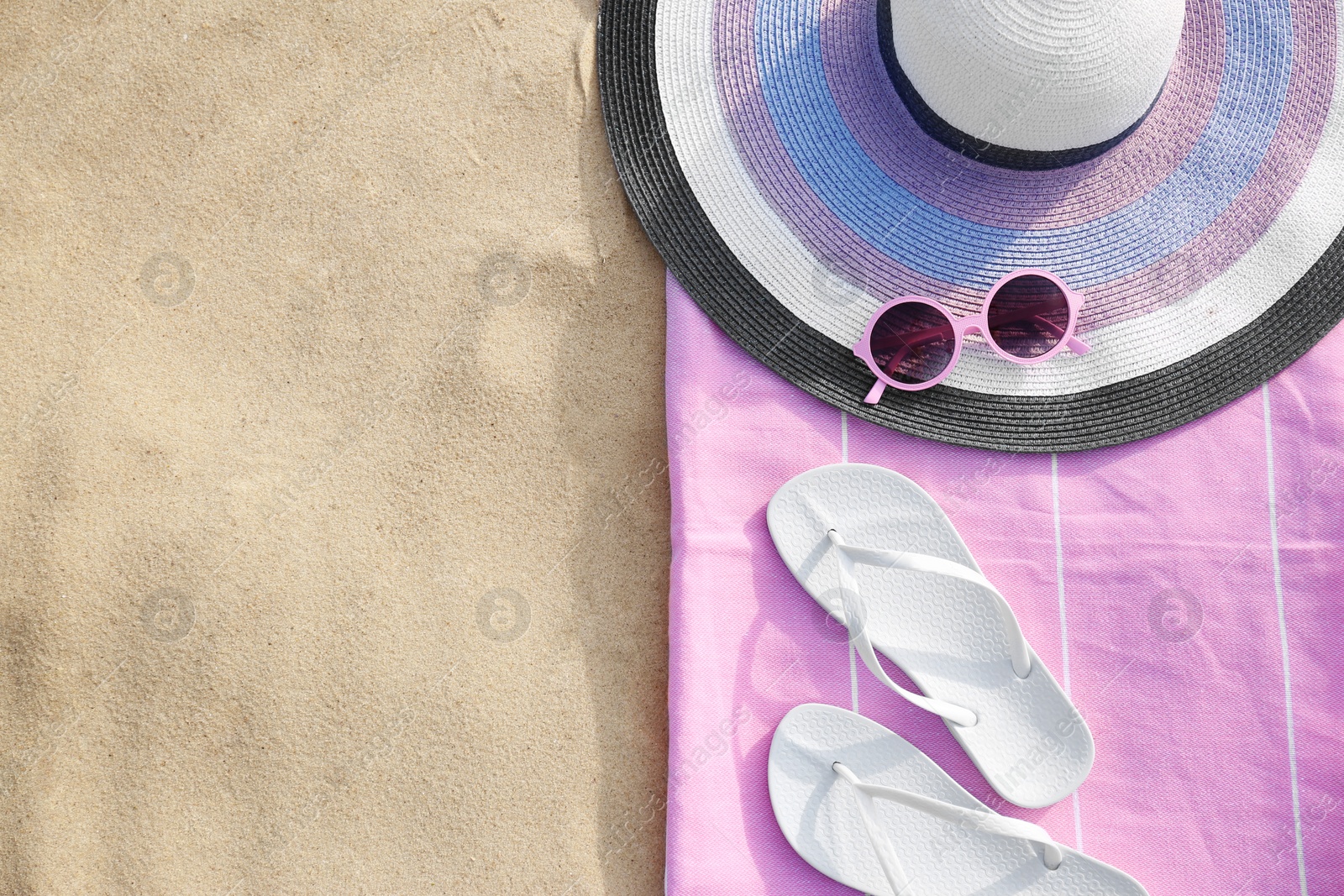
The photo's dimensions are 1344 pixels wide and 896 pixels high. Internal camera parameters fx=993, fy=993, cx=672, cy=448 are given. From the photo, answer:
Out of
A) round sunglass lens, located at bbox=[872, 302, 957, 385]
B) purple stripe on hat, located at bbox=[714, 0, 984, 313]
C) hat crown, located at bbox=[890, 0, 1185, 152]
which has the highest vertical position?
hat crown, located at bbox=[890, 0, 1185, 152]

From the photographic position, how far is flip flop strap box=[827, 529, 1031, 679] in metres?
1.11

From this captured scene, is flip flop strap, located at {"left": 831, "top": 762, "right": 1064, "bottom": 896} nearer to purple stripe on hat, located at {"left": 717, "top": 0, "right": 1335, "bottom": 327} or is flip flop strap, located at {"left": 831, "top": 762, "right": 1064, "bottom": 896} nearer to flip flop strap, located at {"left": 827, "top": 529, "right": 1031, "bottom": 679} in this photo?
flip flop strap, located at {"left": 827, "top": 529, "right": 1031, "bottom": 679}

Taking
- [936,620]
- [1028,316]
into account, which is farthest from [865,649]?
[1028,316]

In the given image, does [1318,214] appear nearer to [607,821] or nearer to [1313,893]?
[1313,893]

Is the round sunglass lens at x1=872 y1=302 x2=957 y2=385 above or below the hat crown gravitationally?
below

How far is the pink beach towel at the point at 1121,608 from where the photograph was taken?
1177 mm

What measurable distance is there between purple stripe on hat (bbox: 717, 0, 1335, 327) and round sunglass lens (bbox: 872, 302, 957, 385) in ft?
0.10

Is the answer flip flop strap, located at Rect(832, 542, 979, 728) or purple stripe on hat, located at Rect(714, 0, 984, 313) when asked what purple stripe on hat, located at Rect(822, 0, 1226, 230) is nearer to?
purple stripe on hat, located at Rect(714, 0, 984, 313)

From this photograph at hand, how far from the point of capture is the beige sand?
114 cm

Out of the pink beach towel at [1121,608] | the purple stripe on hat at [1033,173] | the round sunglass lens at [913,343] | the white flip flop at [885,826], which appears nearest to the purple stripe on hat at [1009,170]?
the purple stripe on hat at [1033,173]

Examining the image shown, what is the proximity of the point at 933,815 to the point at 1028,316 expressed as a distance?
0.59m

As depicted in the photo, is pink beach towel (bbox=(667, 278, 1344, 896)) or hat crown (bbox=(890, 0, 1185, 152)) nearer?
hat crown (bbox=(890, 0, 1185, 152))

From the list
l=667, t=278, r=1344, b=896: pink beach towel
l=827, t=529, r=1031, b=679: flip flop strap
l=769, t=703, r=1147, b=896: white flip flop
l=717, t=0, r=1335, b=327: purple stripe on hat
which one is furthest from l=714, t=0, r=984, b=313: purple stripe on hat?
l=769, t=703, r=1147, b=896: white flip flop

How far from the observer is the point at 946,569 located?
1112 millimetres
